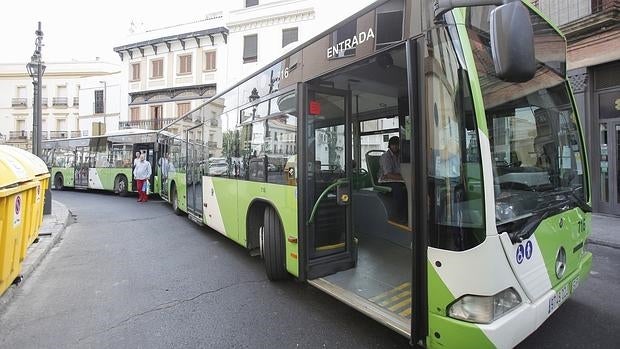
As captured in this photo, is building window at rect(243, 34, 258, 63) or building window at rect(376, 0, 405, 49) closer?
building window at rect(376, 0, 405, 49)

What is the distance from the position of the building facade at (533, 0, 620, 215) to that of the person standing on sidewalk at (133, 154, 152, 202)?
13779 mm

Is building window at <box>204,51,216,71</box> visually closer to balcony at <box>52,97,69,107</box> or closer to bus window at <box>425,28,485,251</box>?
balcony at <box>52,97,69,107</box>

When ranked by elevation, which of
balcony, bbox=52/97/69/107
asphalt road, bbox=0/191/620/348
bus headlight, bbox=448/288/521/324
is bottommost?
asphalt road, bbox=0/191/620/348

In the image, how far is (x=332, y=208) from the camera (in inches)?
167

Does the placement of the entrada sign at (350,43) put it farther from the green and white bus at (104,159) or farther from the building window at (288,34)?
the building window at (288,34)

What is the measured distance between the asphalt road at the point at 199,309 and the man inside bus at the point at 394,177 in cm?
200

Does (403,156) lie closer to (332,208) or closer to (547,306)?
(332,208)

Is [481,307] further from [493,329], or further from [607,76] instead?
[607,76]

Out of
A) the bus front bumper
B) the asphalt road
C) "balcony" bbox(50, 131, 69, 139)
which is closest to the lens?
the bus front bumper

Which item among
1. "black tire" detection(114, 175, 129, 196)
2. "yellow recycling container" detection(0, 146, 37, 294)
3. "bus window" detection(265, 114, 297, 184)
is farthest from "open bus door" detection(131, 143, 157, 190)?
"bus window" detection(265, 114, 297, 184)

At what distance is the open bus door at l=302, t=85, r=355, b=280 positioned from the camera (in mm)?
3973

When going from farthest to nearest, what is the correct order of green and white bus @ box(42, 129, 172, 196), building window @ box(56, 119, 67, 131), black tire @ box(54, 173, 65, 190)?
1. building window @ box(56, 119, 67, 131)
2. black tire @ box(54, 173, 65, 190)
3. green and white bus @ box(42, 129, 172, 196)

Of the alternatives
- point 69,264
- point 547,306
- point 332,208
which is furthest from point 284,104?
point 69,264

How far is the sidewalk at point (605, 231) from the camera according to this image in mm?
6558
